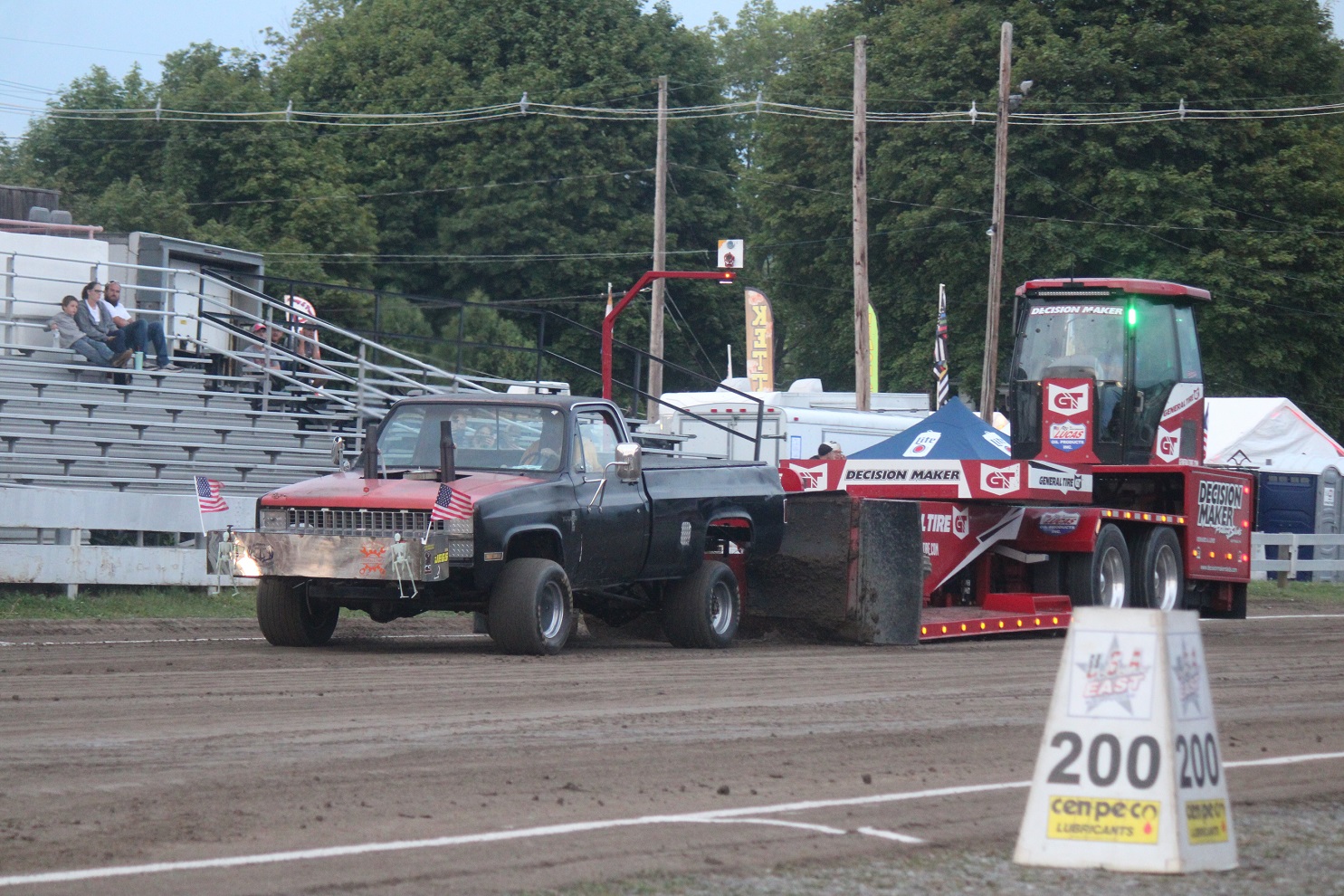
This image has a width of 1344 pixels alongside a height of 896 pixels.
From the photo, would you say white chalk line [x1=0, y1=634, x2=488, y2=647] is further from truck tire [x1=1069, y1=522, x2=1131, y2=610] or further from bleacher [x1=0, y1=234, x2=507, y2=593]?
truck tire [x1=1069, y1=522, x2=1131, y2=610]

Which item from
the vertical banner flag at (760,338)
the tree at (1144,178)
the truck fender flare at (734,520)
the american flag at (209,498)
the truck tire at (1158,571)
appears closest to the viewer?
the american flag at (209,498)

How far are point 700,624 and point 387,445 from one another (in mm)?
2976

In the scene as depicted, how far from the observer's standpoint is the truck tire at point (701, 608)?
1440 centimetres

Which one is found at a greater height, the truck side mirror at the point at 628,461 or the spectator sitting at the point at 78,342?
the spectator sitting at the point at 78,342

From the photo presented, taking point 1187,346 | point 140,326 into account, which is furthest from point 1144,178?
point 140,326

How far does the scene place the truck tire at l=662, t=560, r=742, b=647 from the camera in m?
14.4

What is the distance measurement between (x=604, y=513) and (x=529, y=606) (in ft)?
4.01

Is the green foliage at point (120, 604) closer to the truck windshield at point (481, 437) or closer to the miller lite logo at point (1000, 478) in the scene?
the truck windshield at point (481, 437)

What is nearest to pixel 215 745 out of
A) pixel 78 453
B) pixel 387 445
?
pixel 387 445

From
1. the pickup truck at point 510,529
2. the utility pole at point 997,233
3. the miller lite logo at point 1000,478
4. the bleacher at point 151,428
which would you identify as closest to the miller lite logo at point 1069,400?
the miller lite logo at point 1000,478

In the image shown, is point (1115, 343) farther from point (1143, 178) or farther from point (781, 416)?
point (1143, 178)

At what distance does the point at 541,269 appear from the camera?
57.1 m

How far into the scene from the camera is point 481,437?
13.4 meters

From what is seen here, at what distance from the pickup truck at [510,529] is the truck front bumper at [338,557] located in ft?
0.04
